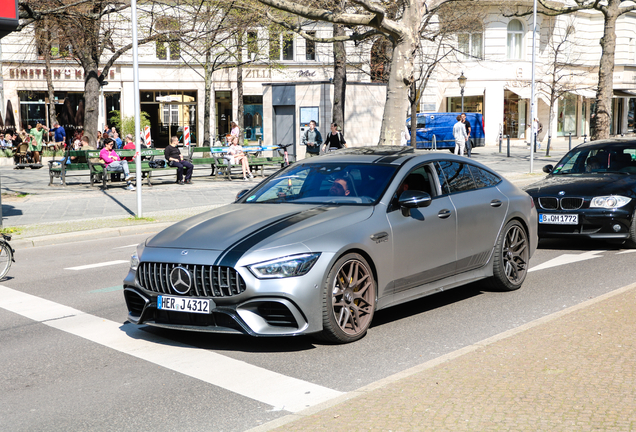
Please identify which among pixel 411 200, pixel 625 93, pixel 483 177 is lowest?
pixel 411 200

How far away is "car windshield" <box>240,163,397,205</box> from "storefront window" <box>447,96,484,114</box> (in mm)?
44396

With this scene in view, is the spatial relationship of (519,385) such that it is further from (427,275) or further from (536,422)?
(427,275)

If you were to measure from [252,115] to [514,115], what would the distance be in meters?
17.6

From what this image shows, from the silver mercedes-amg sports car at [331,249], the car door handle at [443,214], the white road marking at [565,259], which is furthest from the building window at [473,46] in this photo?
the car door handle at [443,214]

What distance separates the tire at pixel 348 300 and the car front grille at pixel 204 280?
0.70 m

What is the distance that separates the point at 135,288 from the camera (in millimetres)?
6145

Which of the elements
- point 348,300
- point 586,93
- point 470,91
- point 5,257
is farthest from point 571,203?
point 586,93

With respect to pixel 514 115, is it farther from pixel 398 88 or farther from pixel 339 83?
pixel 398 88

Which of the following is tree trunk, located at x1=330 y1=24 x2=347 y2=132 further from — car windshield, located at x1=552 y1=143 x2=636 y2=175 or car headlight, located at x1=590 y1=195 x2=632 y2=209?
car headlight, located at x1=590 y1=195 x2=632 y2=209

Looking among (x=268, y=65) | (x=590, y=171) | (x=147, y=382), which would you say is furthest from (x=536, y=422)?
(x=268, y=65)

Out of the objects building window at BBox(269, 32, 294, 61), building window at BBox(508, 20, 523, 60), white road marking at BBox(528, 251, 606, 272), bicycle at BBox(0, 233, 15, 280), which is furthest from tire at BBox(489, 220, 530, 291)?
building window at BBox(508, 20, 523, 60)

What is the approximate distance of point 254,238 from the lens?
5863mm

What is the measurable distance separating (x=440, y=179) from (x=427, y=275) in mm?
1052

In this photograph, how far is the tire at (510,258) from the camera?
789 cm
